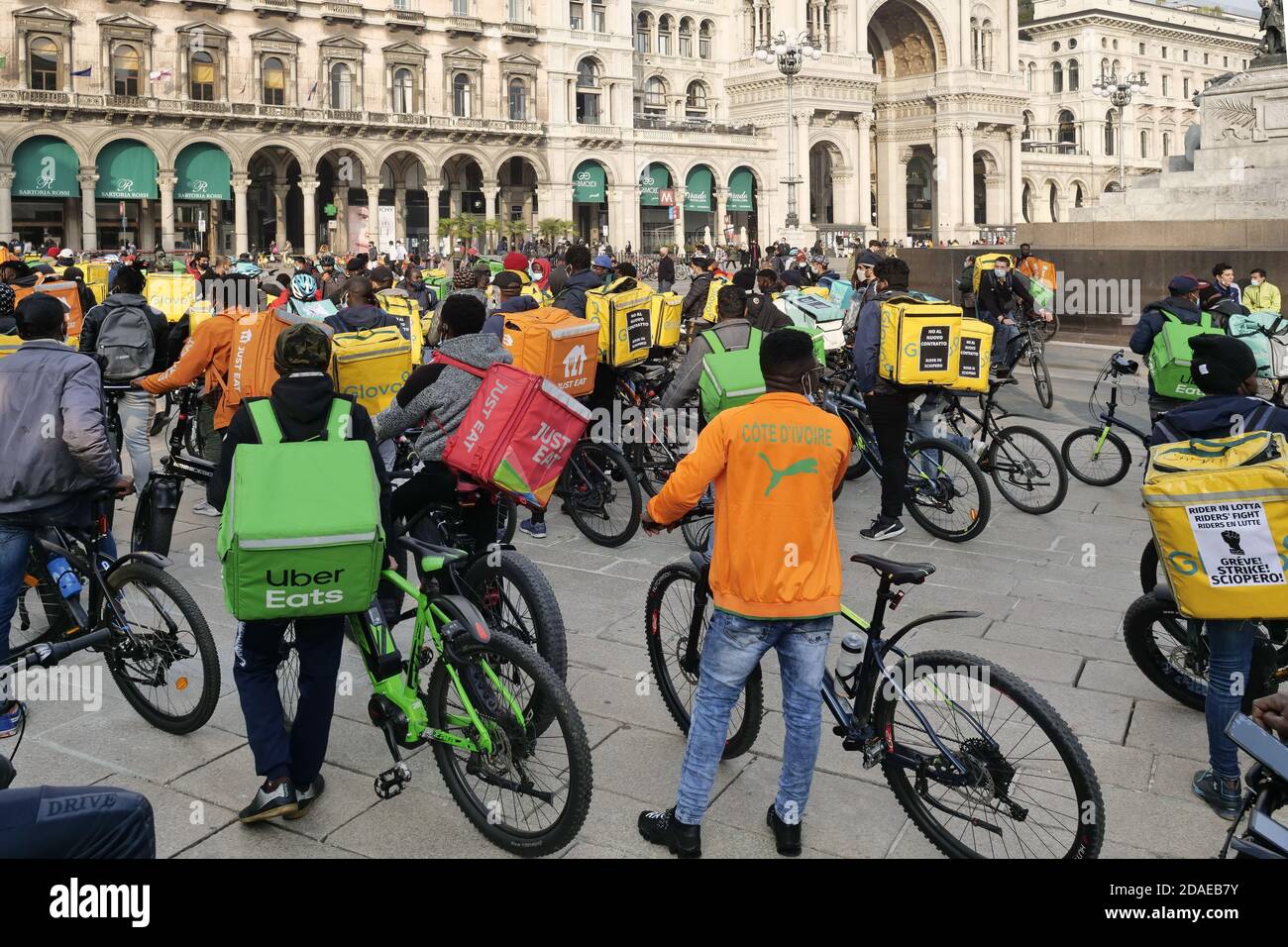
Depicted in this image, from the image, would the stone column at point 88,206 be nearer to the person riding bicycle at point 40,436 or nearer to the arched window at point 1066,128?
the person riding bicycle at point 40,436

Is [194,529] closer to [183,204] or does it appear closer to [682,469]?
[682,469]

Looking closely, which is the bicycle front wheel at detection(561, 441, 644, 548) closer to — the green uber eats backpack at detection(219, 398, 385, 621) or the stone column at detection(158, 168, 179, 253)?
the green uber eats backpack at detection(219, 398, 385, 621)

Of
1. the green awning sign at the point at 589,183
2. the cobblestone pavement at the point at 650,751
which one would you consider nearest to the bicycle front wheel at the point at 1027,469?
the cobblestone pavement at the point at 650,751

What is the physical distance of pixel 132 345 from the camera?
793 cm

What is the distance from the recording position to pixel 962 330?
765 centimetres

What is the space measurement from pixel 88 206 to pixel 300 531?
4480cm

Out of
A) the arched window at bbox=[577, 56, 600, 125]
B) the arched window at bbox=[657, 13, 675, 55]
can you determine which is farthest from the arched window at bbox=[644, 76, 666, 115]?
the arched window at bbox=[577, 56, 600, 125]

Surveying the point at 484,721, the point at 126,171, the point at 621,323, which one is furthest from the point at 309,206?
the point at 484,721

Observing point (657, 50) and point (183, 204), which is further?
point (657, 50)

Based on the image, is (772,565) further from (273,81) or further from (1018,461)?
(273,81)

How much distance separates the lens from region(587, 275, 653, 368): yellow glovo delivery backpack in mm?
8773

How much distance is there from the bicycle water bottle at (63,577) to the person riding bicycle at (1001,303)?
1066cm
